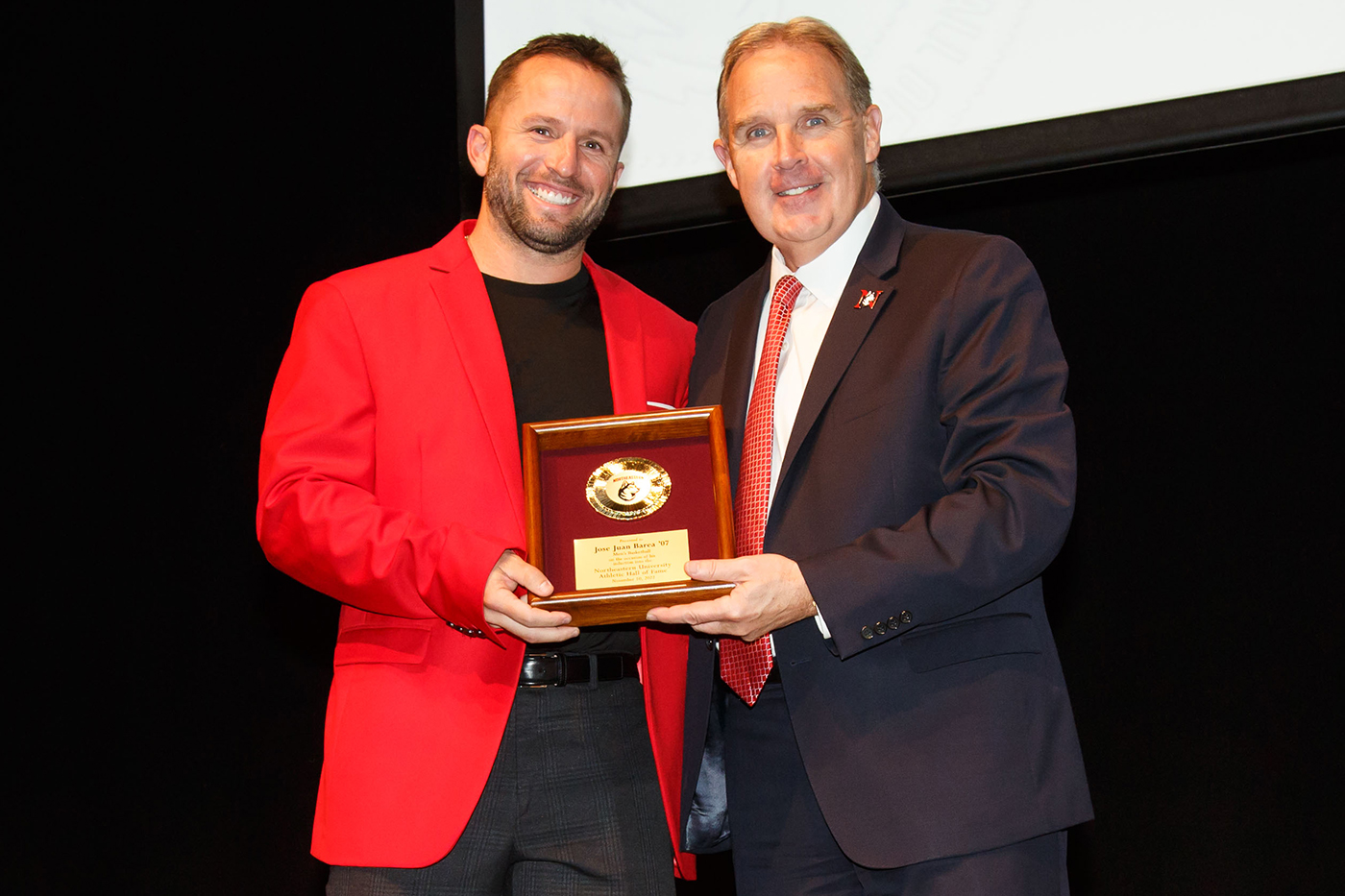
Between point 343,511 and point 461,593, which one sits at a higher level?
point 343,511

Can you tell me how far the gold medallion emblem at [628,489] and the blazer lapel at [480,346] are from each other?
0.20 m

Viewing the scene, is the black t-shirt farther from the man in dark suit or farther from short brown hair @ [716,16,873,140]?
short brown hair @ [716,16,873,140]

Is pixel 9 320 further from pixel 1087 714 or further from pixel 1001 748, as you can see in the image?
pixel 1087 714

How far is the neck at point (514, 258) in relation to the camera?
2.30 metres

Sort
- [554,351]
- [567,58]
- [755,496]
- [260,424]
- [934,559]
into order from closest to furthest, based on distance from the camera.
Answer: [934,559] < [755,496] < [554,351] < [567,58] < [260,424]

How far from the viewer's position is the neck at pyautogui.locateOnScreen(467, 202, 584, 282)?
230 cm

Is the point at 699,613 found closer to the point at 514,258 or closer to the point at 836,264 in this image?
the point at 836,264

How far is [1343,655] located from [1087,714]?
0.62 meters

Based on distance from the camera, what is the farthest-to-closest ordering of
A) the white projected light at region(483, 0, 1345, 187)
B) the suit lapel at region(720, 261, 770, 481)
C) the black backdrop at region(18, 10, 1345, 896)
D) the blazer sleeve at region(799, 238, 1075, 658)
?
the black backdrop at region(18, 10, 1345, 896)
the white projected light at region(483, 0, 1345, 187)
the suit lapel at region(720, 261, 770, 481)
the blazer sleeve at region(799, 238, 1075, 658)

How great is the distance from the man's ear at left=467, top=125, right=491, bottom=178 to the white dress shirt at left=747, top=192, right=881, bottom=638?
672mm

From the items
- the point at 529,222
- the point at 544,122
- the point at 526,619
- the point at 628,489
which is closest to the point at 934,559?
the point at 628,489

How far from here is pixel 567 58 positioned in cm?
234

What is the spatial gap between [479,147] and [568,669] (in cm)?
113

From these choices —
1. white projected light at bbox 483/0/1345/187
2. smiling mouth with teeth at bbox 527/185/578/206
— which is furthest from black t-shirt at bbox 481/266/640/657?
white projected light at bbox 483/0/1345/187
